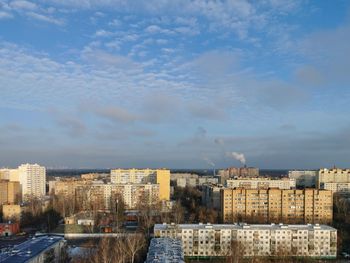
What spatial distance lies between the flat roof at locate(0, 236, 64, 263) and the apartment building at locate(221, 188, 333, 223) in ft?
37.9

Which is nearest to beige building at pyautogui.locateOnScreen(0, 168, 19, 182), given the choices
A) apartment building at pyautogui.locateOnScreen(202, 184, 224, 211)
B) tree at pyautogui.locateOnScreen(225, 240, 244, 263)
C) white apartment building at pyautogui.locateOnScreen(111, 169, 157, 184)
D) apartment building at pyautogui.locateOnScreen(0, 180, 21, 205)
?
apartment building at pyautogui.locateOnScreen(0, 180, 21, 205)

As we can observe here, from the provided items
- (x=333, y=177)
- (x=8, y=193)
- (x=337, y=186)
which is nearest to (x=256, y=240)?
(x=337, y=186)

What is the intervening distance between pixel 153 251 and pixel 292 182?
1028 inches

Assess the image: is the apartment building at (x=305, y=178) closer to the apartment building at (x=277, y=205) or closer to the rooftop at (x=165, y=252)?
the apartment building at (x=277, y=205)

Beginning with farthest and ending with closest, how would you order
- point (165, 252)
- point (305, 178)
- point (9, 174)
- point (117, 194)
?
point (305, 178), point (9, 174), point (117, 194), point (165, 252)

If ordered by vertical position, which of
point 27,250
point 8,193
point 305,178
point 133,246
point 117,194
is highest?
point 133,246

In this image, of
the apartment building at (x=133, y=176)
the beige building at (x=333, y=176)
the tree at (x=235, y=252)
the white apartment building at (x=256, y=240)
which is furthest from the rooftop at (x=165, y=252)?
the beige building at (x=333, y=176)

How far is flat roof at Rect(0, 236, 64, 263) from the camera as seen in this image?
446 inches

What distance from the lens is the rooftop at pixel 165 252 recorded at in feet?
35.0

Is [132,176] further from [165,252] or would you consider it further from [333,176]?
[165,252]

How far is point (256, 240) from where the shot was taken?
15.2m

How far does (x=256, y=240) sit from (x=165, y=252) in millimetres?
5171

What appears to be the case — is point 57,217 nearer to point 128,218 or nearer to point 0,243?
point 128,218

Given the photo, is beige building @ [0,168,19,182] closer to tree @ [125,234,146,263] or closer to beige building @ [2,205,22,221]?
beige building @ [2,205,22,221]
